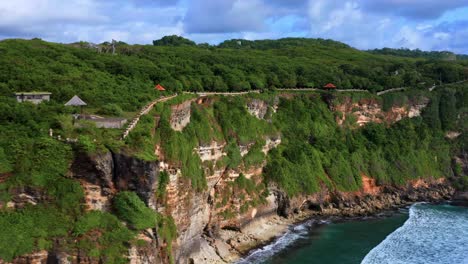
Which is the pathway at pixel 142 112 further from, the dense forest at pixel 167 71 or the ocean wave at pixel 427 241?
the ocean wave at pixel 427 241

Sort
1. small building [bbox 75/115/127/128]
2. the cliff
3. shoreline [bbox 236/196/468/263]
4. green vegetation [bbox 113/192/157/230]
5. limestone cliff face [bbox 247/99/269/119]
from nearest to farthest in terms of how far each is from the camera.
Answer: green vegetation [bbox 113/192/157/230]
the cliff
small building [bbox 75/115/127/128]
shoreline [bbox 236/196/468/263]
limestone cliff face [bbox 247/99/269/119]

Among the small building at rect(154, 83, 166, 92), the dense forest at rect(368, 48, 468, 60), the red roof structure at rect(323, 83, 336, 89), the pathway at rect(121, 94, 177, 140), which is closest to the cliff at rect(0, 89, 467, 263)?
the pathway at rect(121, 94, 177, 140)

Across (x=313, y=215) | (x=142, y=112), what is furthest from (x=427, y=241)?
(x=142, y=112)

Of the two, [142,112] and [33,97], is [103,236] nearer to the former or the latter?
[142,112]

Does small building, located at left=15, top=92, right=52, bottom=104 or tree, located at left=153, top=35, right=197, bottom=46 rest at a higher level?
tree, located at left=153, top=35, right=197, bottom=46

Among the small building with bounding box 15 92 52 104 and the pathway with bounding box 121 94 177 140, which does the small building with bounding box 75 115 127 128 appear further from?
the small building with bounding box 15 92 52 104

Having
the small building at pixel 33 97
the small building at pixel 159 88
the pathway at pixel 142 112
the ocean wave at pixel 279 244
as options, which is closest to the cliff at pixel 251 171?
the pathway at pixel 142 112

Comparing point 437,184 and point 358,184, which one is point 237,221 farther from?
point 437,184

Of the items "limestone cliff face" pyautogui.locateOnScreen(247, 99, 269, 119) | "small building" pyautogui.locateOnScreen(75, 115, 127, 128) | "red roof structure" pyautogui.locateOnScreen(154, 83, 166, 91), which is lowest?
"small building" pyautogui.locateOnScreen(75, 115, 127, 128)

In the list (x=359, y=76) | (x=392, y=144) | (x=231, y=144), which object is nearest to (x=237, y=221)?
(x=231, y=144)
